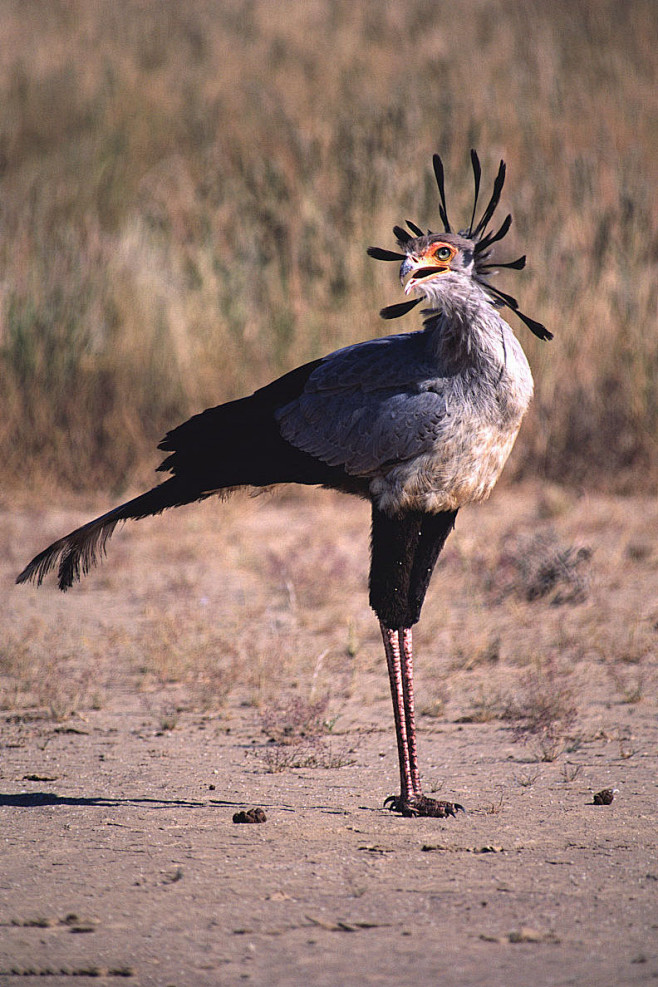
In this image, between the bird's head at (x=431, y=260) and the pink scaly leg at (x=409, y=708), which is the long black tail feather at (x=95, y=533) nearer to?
the pink scaly leg at (x=409, y=708)

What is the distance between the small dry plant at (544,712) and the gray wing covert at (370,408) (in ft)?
4.26

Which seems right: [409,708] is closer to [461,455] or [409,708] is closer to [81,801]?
[461,455]

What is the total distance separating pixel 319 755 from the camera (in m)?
4.36

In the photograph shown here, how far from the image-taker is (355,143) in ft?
30.0

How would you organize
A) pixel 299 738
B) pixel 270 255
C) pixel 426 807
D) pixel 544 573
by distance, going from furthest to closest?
1. pixel 270 255
2. pixel 544 573
3. pixel 299 738
4. pixel 426 807

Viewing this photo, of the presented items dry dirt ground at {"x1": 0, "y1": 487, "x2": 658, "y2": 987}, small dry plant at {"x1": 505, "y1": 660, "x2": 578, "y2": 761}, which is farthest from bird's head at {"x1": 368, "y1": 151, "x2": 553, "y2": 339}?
dry dirt ground at {"x1": 0, "y1": 487, "x2": 658, "y2": 987}

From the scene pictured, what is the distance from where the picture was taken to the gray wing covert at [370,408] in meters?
3.80

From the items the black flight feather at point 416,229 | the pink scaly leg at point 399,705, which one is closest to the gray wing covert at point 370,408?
the black flight feather at point 416,229

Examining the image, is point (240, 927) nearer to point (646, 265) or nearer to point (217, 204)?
point (646, 265)

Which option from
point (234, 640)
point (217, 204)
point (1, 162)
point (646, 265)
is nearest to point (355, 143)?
point (217, 204)

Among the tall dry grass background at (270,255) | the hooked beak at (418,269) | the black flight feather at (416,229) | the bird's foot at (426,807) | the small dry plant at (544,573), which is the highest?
the tall dry grass background at (270,255)

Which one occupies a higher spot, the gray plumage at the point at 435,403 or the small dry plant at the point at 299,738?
the gray plumage at the point at 435,403

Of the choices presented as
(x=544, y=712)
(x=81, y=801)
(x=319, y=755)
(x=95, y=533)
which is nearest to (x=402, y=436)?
(x=95, y=533)

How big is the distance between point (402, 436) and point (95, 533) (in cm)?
115
